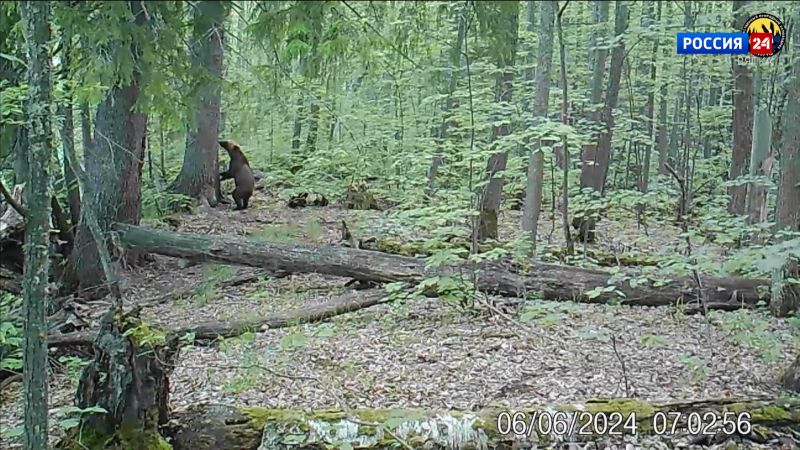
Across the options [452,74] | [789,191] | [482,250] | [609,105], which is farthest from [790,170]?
[609,105]

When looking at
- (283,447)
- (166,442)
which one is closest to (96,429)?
(166,442)

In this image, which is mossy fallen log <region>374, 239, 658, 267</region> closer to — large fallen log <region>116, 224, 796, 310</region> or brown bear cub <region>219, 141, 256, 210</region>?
large fallen log <region>116, 224, 796, 310</region>

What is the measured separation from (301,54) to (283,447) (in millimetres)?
2067

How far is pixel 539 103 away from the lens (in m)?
6.97

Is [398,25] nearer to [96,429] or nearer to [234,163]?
[96,429]

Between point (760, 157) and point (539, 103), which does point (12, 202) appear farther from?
point (760, 157)

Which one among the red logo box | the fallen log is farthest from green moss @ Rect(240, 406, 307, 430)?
the red logo box

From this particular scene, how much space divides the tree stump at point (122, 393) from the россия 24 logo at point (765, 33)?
7.23 meters

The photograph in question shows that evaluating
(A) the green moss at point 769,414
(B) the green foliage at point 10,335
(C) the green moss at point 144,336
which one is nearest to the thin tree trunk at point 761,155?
(A) the green moss at point 769,414

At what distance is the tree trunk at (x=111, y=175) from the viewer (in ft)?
24.6

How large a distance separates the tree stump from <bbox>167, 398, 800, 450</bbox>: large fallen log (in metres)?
0.18

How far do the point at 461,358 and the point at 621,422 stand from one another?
1.95 meters

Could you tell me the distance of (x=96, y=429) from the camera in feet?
10.9

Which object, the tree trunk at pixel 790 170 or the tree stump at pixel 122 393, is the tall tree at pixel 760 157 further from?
the tree stump at pixel 122 393
